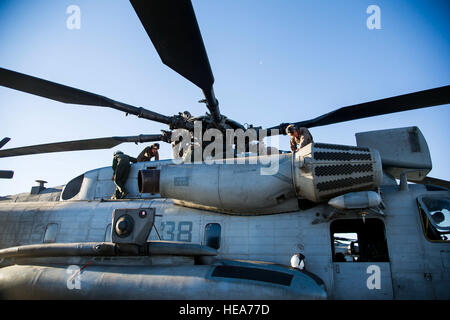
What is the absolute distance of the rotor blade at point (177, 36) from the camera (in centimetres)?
402

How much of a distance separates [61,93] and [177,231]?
13.0ft

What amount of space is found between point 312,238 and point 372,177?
156 cm

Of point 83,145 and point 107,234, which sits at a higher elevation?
point 83,145

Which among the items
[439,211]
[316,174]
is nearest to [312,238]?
[316,174]

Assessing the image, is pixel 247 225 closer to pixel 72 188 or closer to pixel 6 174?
pixel 72 188

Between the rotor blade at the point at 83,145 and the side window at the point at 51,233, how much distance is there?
261cm

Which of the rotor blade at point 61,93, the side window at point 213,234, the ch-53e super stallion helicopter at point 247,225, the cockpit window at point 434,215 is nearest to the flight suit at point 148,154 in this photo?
the rotor blade at point 61,93

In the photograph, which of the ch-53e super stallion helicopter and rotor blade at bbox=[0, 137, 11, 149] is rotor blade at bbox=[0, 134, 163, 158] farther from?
the ch-53e super stallion helicopter

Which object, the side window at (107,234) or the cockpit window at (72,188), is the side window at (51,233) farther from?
the side window at (107,234)

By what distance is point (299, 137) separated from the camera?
7043mm

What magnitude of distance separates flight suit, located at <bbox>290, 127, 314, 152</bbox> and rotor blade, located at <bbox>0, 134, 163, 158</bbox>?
3.89 meters

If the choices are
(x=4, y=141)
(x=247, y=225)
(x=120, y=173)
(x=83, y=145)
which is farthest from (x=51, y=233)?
(x=4, y=141)

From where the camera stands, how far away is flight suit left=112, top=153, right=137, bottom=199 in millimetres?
7922

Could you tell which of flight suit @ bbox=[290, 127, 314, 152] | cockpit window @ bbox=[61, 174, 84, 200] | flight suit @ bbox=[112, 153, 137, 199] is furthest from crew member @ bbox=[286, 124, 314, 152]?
cockpit window @ bbox=[61, 174, 84, 200]
